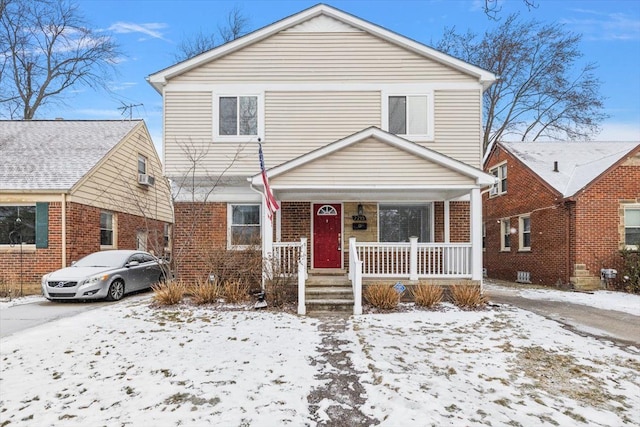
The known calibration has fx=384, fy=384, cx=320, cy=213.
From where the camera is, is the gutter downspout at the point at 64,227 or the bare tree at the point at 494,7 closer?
the bare tree at the point at 494,7

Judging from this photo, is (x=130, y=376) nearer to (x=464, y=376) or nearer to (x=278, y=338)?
(x=278, y=338)

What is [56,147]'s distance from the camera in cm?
1477

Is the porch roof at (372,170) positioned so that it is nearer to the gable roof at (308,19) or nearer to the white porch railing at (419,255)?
the white porch railing at (419,255)

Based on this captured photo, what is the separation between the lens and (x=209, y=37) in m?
26.5

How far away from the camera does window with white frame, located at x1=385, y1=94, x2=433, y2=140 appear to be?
1078 cm

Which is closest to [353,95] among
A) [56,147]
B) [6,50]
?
[56,147]

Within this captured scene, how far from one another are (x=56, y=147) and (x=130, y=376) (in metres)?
13.5

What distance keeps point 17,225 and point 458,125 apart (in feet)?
46.0

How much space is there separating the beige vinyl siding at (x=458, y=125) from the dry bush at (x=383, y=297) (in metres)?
4.44

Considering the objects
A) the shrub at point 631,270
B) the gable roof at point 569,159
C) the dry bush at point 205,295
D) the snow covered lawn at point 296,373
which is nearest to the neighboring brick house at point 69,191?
the dry bush at point 205,295

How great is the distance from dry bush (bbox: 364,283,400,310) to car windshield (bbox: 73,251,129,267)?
735cm

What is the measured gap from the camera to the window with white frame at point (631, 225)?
13.0 metres

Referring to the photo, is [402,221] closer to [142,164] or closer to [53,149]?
[142,164]

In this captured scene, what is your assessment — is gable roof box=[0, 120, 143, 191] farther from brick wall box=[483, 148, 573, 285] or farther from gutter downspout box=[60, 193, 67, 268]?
brick wall box=[483, 148, 573, 285]
